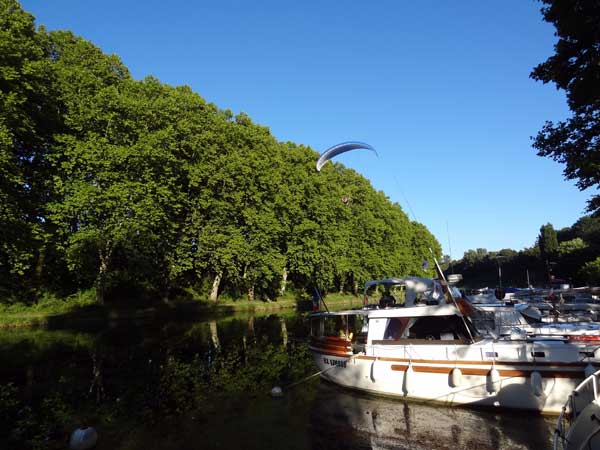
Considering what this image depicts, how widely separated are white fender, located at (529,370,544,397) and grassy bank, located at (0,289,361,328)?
32.6 meters

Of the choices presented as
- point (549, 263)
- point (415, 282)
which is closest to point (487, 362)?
point (415, 282)

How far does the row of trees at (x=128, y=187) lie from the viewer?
30.5 meters

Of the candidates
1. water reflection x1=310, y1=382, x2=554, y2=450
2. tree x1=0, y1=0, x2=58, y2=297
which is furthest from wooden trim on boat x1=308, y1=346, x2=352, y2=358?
tree x1=0, y1=0, x2=58, y2=297

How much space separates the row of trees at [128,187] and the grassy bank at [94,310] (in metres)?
1.51

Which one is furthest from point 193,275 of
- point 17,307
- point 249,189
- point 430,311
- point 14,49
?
point 430,311

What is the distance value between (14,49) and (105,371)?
2454 centimetres

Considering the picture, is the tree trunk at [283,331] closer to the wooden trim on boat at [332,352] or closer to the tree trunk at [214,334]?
the tree trunk at [214,334]

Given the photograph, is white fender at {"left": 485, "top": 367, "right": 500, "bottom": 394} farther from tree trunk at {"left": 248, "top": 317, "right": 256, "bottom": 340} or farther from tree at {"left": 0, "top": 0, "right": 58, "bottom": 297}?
tree at {"left": 0, "top": 0, "right": 58, "bottom": 297}

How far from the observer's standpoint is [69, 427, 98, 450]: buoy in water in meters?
10.2

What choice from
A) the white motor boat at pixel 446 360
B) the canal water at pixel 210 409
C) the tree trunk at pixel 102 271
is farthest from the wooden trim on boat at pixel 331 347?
the tree trunk at pixel 102 271

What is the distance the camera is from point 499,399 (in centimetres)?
1284

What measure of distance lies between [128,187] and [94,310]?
11.2m

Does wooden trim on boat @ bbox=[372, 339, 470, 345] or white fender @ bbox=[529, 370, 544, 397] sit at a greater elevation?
wooden trim on boat @ bbox=[372, 339, 470, 345]

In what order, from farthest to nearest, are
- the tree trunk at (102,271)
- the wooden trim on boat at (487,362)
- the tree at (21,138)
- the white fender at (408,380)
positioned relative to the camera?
the tree trunk at (102,271) < the tree at (21,138) < the white fender at (408,380) < the wooden trim on boat at (487,362)
